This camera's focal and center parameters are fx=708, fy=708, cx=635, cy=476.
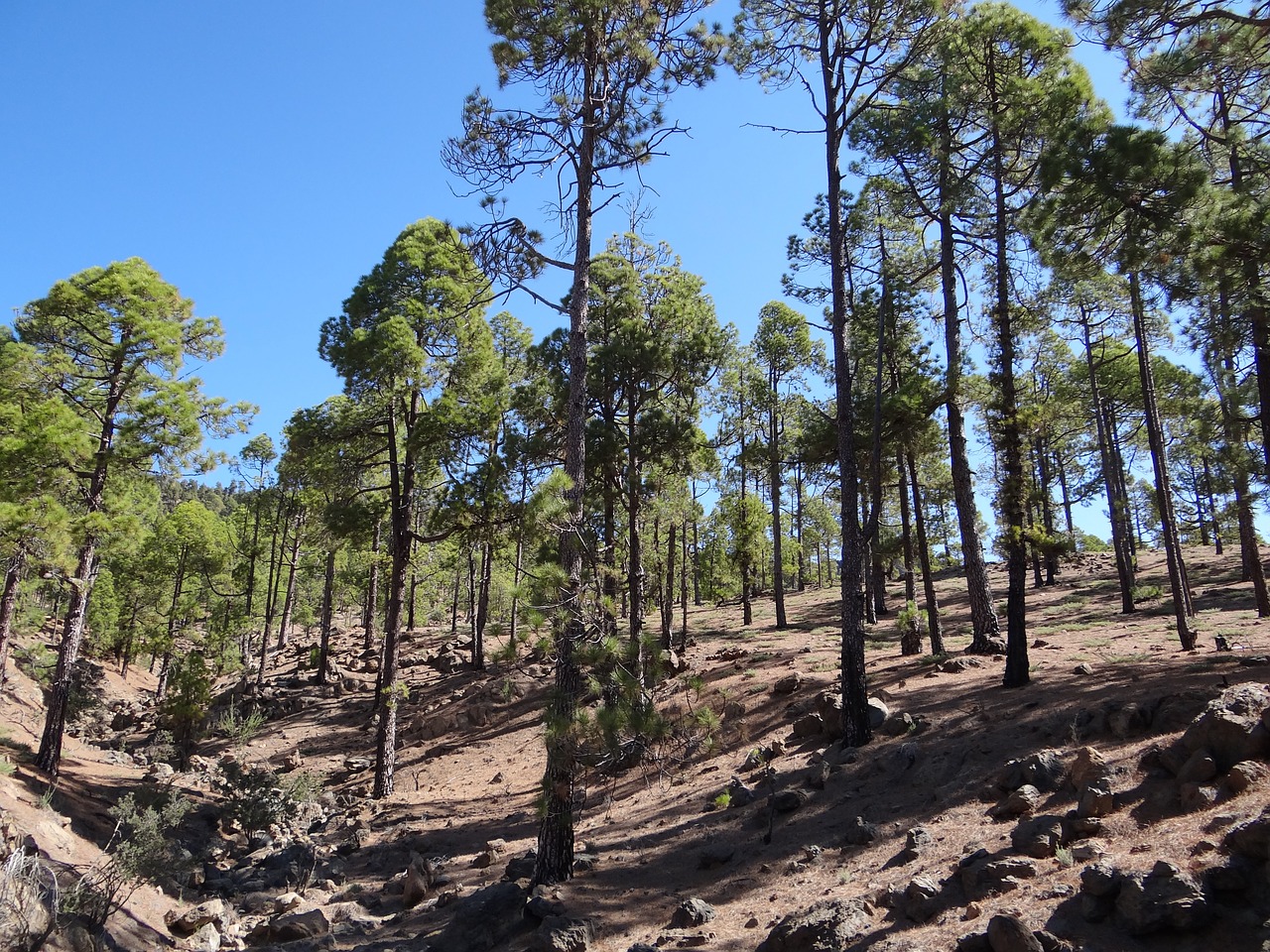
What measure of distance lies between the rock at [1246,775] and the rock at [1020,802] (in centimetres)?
186

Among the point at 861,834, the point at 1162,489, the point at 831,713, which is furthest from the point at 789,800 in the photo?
the point at 1162,489

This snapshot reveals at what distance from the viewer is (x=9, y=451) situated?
15.5 meters

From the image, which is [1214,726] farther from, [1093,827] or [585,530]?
[585,530]

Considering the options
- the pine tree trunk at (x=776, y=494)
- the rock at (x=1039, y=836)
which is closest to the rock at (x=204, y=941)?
the rock at (x=1039, y=836)

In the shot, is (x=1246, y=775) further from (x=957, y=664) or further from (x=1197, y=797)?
(x=957, y=664)

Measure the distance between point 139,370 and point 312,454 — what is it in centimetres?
499

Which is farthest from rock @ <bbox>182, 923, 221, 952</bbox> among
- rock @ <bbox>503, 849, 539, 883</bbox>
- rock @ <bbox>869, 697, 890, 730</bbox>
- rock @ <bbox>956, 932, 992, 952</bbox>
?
rock @ <bbox>869, 697, 890, 730</bbox>

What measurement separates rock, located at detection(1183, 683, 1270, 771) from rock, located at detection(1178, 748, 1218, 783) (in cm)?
10

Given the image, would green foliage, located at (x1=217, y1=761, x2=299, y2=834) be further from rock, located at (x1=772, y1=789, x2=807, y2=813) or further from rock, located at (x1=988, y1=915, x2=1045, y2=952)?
rock, located at (x1=988, y1=915, x2=1045, y2=952)

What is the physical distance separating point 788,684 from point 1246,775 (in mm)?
9685

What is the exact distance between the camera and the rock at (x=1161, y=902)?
5051 millimetres

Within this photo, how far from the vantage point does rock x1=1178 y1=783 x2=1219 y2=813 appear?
252 inches

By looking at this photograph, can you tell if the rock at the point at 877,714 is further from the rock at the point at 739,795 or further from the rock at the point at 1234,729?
the rock at the point at 1234,729

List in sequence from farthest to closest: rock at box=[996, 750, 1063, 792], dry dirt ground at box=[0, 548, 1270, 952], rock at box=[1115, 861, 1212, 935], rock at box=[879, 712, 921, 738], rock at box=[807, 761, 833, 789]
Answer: rock at box=[879, 712, 921, 738] < rock at box=[807, 761, 833, 789] < rock at box=[996, 750, 1063, 792] < dry dirt ground at box=[0, 548, 1270, 952] < rock at box=[1115, 861, 1212, 935]
